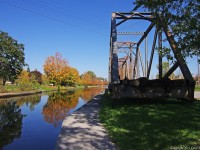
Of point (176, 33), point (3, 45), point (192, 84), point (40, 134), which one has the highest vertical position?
point (3, 45)

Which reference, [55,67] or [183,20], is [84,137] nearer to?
[183,20]

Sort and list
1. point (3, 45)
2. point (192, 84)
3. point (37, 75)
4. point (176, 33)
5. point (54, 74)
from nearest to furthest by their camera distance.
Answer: point (176, 33), point (192, 84), point (3, 45), point (54, 74), point (37, 75)

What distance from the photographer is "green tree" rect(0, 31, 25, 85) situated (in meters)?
61.4

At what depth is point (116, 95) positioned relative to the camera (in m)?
14.7

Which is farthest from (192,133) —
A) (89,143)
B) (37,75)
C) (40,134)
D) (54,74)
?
(37,75)

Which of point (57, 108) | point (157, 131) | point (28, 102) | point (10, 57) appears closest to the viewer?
point (157, 131)

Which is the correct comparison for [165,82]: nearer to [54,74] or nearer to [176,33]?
[176,33]

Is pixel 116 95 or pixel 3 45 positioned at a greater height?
pixel 3 45

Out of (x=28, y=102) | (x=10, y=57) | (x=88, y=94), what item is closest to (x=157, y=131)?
(x=28, y=102)

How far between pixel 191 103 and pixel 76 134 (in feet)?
25.3

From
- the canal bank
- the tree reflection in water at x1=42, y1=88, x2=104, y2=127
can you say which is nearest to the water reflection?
the tree reflection in water at x1=42, y1=88, x2=104, y2=127

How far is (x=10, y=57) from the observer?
6338cm

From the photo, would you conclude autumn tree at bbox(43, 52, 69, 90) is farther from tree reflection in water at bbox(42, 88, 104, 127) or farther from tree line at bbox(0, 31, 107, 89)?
tree reflection in water at bbox(42, 88, 104, 127)

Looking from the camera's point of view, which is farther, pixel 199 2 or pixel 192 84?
pixel 192 84
